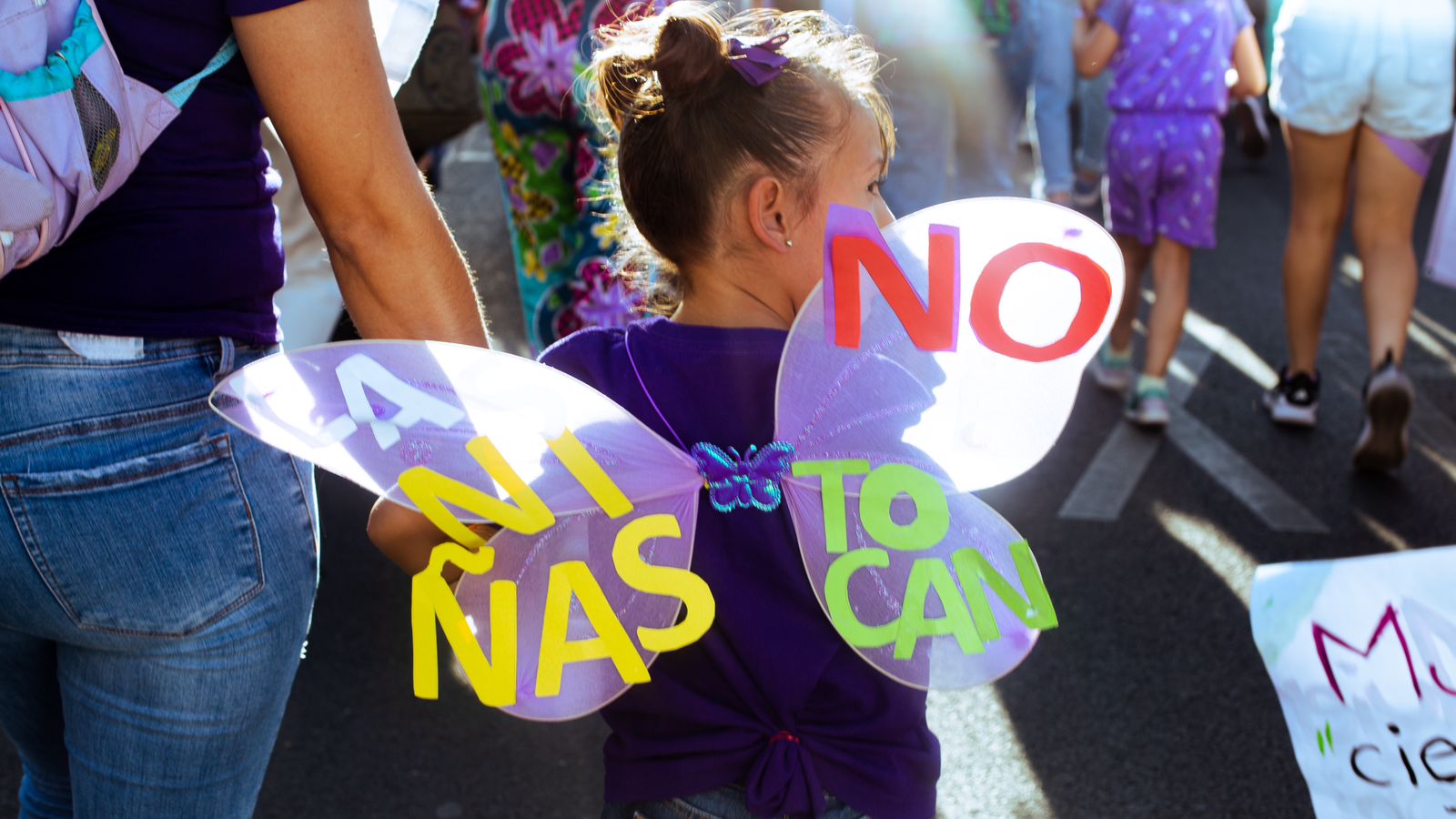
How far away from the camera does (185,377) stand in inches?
52.0

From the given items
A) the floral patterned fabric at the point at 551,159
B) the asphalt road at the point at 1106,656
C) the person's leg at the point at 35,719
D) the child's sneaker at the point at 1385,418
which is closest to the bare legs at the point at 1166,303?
the asphalt road at the point at 1106,656

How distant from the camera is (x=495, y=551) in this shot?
1299 mm

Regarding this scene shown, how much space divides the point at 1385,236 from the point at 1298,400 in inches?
23.6

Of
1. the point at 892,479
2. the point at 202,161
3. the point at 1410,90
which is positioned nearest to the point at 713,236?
the point at 892,479

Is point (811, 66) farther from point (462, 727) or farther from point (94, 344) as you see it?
point (462, 727)

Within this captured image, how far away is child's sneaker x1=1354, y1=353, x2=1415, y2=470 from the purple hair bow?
2979 mm

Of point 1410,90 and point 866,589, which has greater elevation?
point 866,589

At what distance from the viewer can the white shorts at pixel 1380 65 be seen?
153 inches

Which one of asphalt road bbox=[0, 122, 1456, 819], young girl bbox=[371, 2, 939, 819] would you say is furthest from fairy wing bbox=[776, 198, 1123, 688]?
asphalt road bbox=[0, 122, 1456, 819]

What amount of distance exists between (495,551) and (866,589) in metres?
0.34

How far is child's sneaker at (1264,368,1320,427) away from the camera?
442cm

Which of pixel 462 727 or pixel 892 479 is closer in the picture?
pixel 892 479

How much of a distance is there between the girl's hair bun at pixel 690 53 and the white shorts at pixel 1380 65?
306 cm

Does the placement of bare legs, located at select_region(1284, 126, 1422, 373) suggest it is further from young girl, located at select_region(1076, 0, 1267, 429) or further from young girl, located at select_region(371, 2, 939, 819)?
young girl, located at select_region(371, 2, 939, 819)
